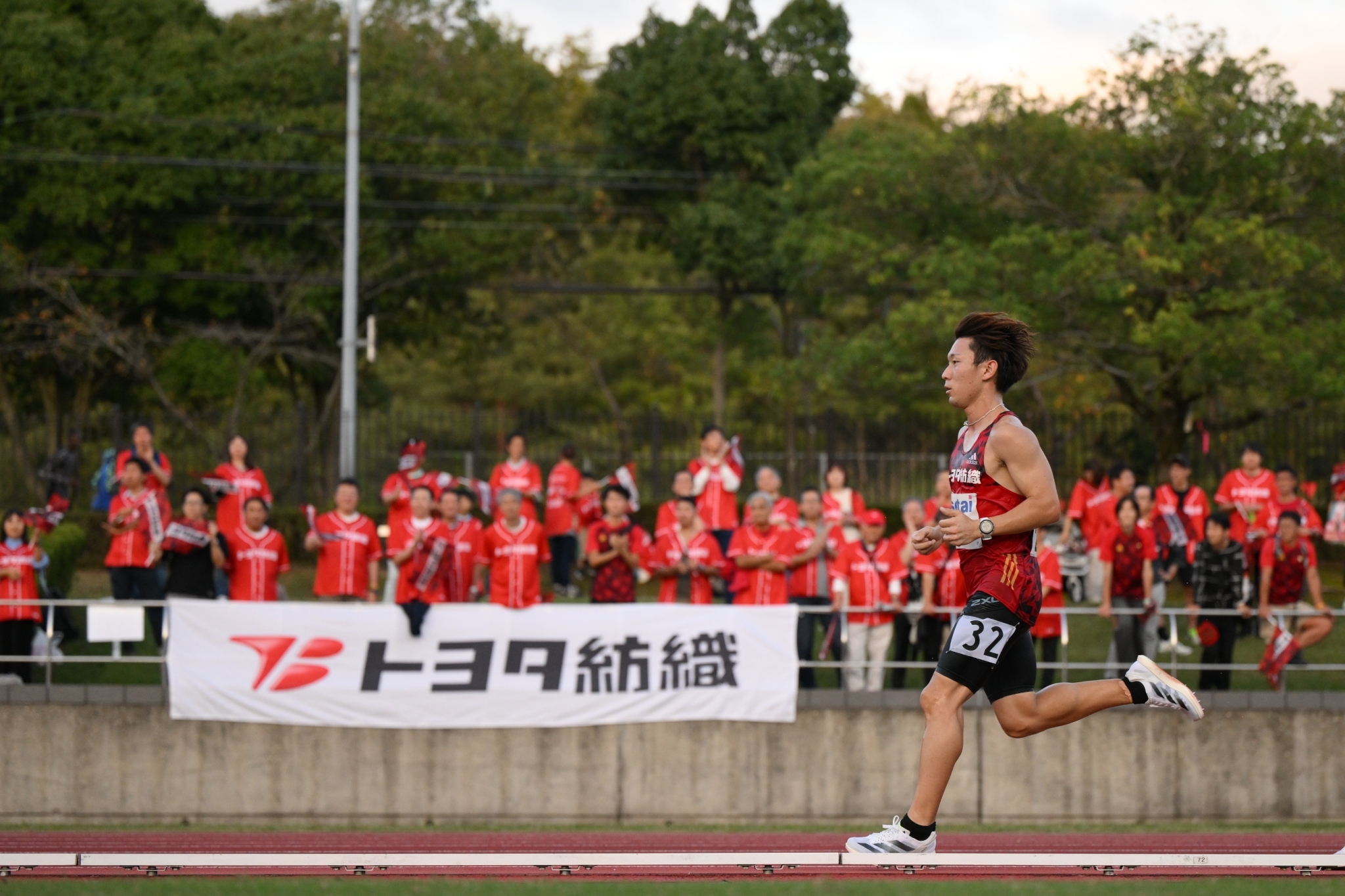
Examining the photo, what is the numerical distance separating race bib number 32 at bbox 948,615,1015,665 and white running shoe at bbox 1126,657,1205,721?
691mm

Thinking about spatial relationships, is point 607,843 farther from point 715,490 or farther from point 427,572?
point 715,490

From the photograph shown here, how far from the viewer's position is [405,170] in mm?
33969

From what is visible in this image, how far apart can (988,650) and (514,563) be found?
27.0ft

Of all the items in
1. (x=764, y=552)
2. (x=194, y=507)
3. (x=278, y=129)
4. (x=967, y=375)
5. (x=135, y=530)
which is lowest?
(x=764, y=552)

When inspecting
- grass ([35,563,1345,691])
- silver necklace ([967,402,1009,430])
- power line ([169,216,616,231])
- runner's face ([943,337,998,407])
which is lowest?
grass ([35,563,1345,691])

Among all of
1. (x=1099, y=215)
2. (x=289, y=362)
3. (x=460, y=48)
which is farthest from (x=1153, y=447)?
(x=460, y=48)

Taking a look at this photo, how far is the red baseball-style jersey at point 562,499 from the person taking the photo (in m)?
18.7

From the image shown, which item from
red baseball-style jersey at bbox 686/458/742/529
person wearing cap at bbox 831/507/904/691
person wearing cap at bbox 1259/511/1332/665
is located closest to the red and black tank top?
person wearing cap at bbox 831/507/904/691

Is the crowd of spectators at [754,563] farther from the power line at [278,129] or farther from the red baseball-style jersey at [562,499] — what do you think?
the power line at [278,129]

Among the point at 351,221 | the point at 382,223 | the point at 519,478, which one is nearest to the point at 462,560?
the point at 519,478

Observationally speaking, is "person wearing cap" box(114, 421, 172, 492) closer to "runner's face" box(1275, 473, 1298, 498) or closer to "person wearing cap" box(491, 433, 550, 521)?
"person wearing cap" box(491, 433, 550, 521)

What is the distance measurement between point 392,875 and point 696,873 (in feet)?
4.63

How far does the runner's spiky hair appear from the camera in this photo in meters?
6.86

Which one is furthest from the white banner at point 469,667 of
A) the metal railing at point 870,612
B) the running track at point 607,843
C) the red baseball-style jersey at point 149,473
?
the running track at point 607,843
